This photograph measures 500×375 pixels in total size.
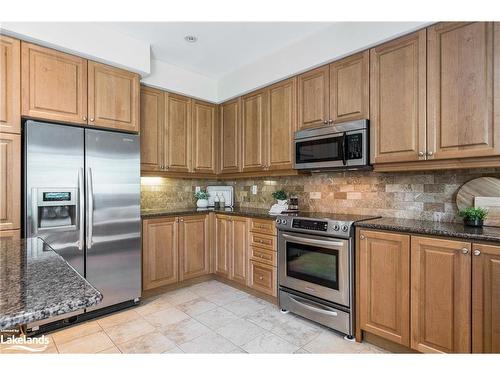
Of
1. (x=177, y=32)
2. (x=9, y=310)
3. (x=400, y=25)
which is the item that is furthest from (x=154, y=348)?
(x=400, y=25)

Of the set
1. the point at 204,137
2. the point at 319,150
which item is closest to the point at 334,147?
the point at 319,150

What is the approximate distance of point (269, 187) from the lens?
3795 mm

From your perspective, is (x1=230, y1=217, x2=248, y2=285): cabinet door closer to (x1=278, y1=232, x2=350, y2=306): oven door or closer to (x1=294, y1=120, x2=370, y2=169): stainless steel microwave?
(x1=278, y1=232, x2=350, y2=306): oven door

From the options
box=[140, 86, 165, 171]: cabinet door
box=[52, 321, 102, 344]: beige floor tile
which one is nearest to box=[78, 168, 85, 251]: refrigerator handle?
box=[52, 321, 102, 344]: beige floor tile

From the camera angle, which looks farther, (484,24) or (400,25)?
(400,25)

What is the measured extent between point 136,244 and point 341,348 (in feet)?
6.86

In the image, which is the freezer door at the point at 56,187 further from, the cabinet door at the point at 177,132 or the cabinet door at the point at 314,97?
the cabinet door at the point at 314,97

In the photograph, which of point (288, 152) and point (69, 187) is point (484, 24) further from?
point (69, 187)

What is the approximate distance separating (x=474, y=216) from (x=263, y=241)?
1815 mm

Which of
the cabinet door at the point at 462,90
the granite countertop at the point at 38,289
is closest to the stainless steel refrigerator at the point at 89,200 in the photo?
the granite countertop at the point at 38,289

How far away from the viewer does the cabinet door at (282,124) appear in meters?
3.07

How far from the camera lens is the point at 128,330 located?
2432mm

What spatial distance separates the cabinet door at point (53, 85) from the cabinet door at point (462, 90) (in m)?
2.91

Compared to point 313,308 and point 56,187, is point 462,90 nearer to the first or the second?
point 313,308
